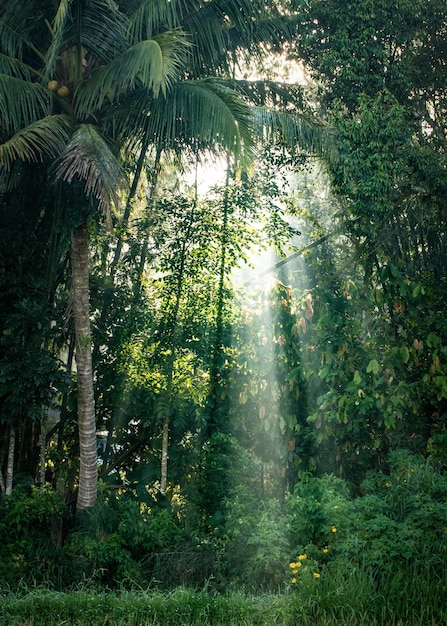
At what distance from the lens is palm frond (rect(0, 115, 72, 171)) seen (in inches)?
225

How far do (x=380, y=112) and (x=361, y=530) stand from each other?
541 centimetres

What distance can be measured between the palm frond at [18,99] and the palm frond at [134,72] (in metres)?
0.37

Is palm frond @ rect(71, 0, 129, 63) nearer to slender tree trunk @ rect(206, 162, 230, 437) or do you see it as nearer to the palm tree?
the palm tree

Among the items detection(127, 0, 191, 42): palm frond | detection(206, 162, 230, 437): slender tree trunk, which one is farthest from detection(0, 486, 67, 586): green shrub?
Answer: detection(127, 0, 191, 42): palm frond

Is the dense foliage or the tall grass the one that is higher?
the dense foliage

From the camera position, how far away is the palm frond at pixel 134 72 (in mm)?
5586

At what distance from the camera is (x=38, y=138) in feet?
19.6

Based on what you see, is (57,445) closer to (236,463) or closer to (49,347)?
(49,347)

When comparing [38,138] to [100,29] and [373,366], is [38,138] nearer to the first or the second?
[100,29]

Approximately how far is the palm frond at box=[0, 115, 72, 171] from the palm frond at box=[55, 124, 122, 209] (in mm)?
174

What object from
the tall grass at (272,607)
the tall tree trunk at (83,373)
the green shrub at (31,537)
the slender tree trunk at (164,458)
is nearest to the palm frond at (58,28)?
the tall tree trunk at (83,373)

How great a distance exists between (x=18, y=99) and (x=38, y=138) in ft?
1.45

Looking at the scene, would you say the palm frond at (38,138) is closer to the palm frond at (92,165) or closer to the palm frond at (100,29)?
the palm frond at (92,165)

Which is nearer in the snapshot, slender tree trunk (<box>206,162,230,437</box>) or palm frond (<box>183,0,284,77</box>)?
slender tree trunk (<box>206,162,230,437</box>)
